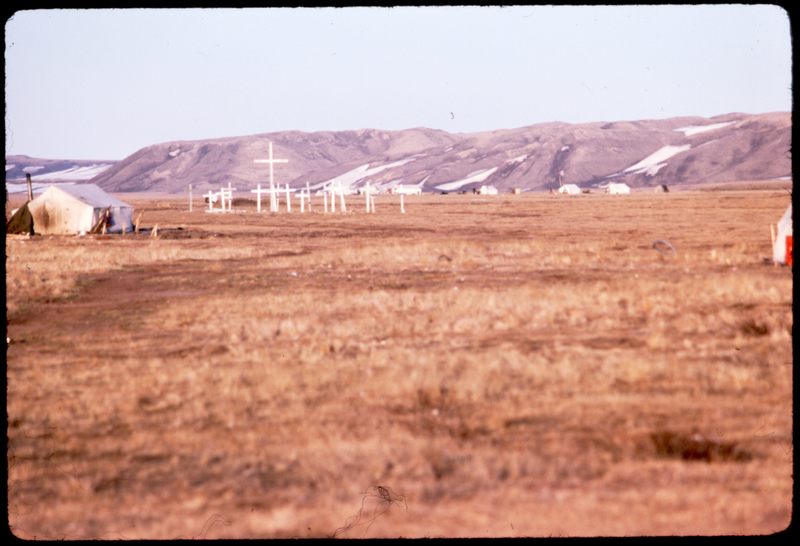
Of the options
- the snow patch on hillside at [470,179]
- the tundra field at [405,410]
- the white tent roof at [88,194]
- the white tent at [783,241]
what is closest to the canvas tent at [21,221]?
the white tent roof at [88,194]

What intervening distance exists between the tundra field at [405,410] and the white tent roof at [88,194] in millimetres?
18744

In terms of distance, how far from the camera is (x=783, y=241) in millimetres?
17797

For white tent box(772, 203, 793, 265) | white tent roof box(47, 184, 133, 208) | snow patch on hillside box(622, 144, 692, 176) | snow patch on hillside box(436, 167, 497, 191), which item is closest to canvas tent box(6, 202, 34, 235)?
white tent roof box(47, 184, 133, 208)

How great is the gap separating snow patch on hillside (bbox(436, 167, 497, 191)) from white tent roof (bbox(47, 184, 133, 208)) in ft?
459

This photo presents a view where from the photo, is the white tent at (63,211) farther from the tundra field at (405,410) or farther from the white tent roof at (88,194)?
the tundra field at (405,410)

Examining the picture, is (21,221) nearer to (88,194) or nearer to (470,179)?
(88,194)

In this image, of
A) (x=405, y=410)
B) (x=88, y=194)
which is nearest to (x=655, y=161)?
(x=88, y=194)

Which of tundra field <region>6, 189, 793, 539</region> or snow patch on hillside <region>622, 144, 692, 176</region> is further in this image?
snow patch on hillside <region>622, 144, 692, 176</region>

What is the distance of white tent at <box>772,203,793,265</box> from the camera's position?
1705 centimetres

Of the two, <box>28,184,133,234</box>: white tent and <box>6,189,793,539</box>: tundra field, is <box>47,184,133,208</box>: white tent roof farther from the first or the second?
<box>6,189,793,539</box>: tundra field

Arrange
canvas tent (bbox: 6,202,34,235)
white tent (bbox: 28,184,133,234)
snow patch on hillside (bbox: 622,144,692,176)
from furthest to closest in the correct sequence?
snow patch on hillside (bbox: 622,144,692,176) < white tent (bbox: 28,184,133,234) < canvas tent (bbox: 6,202,34,235)

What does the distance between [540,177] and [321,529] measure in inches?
6671

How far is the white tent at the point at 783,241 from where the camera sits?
1705cm

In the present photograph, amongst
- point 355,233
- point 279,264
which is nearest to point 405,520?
point 279,264
